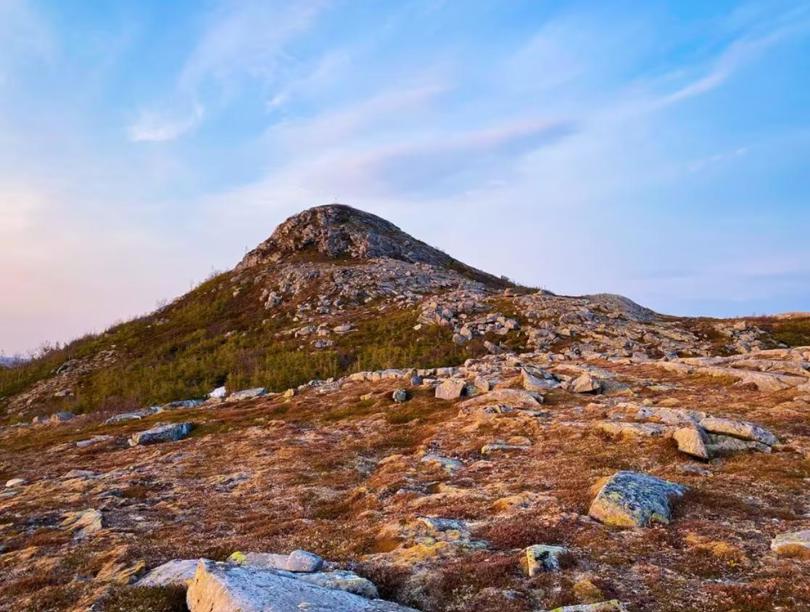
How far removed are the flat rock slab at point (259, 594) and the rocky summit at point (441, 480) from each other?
0.23ft

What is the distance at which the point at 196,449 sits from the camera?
1508 inches

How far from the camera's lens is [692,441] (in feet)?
83.7

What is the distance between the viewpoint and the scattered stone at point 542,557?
1453 cm

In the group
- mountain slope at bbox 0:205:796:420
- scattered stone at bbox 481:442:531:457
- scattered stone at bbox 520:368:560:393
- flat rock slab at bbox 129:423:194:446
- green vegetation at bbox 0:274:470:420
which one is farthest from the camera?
green vegetation at bbox 0:274:470:420

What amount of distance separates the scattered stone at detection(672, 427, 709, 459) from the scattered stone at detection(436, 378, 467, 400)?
1908 centimetres

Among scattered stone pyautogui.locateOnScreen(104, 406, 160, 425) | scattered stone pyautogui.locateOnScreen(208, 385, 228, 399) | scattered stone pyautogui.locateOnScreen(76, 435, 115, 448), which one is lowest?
scattered stone pyautogui.locateOnScreen(76, 435, 115, 448)

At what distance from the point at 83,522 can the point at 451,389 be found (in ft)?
87.5

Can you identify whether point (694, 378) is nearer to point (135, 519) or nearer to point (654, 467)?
point (654, 467)

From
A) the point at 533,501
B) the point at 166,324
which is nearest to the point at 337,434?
the point at 533,501

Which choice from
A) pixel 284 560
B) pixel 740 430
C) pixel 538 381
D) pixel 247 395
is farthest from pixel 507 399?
pixel 247 395

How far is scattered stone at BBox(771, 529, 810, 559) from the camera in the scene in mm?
14586

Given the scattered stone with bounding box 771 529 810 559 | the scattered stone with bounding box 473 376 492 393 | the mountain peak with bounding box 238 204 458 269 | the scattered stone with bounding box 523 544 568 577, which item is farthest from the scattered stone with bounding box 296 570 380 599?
the mountain peak with bounding box 238 204 458 269

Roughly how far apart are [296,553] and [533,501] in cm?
884

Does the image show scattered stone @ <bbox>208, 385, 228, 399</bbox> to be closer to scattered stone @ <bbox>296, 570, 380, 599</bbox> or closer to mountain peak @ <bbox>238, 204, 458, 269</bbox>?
mountain peak @ <bbox>238, 204, 458, 269</bbox>
